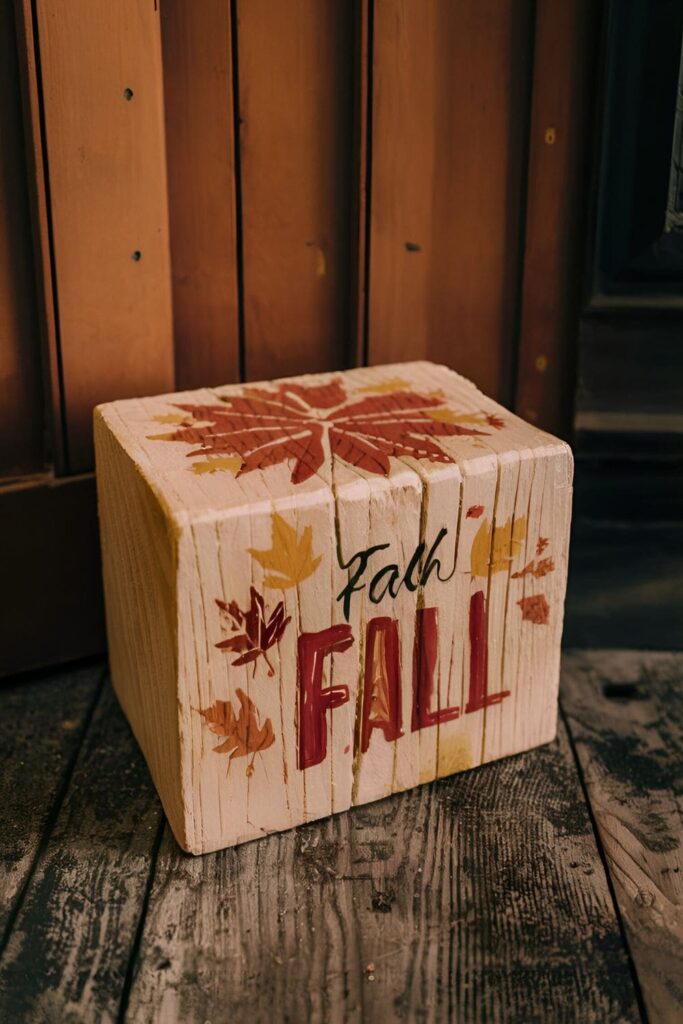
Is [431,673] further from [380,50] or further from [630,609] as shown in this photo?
[380,50]

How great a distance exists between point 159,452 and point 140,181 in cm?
35

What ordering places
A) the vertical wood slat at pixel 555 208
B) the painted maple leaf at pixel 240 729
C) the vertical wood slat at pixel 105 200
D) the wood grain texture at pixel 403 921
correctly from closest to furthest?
the wood grain texture at pixel 403 921 < the painted maple leaf at pixel 240 729 < the vertical wood slat at pixel 105 200 < the vertical wood slat at pixel 555 208

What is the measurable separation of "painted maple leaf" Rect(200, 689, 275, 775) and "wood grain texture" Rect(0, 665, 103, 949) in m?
0.23

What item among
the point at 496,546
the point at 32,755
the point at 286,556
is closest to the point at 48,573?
the point at 32,755

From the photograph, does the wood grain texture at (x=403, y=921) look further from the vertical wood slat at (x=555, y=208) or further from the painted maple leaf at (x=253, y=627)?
the vertical wood slat at (x=555, y=208)

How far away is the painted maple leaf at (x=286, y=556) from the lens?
982mm

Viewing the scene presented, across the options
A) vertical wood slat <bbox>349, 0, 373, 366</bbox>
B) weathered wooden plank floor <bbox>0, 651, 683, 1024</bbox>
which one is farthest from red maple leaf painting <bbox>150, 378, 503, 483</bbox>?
weathered wooden plank floor <bbox>0, 651, 683, 1024</bbox>

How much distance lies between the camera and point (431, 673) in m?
1.12

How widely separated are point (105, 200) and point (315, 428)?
1.18 feet

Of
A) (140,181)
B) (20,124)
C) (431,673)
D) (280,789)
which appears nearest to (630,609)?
(431,673)

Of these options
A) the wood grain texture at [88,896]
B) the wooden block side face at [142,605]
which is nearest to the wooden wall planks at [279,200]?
the wooden block side face at [142,605]

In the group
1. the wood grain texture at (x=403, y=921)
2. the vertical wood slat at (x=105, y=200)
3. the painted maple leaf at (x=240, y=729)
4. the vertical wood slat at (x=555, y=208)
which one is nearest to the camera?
the wood grain texture at (x=403, y=921)

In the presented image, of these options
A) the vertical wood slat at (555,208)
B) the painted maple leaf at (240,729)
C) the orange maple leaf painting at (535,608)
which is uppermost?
the vertical wood slat at (555,208)

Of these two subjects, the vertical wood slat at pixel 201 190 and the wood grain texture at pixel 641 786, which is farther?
the vertical wood slat at pixel 201 190
